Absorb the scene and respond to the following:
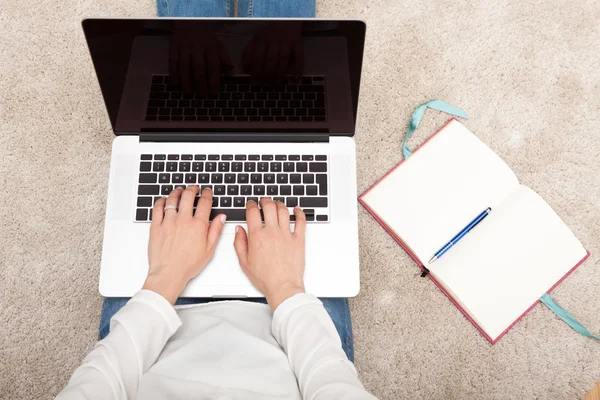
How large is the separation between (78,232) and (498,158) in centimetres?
→ 83

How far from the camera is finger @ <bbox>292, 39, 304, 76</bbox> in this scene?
66 cm

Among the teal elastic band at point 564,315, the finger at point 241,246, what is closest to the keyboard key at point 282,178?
the finger at point 241,246

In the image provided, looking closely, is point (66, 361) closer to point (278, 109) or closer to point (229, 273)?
point (229, 273)

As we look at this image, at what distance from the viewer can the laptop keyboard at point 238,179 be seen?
2.57 feet

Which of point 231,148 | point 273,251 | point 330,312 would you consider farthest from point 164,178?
point 330,312

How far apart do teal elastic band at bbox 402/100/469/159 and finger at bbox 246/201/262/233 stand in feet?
1.19

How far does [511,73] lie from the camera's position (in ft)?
3.38

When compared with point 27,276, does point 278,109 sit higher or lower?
higher

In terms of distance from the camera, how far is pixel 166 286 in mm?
711

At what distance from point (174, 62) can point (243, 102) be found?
0.12 metres

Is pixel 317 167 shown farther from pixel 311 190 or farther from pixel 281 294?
pixel 281 294

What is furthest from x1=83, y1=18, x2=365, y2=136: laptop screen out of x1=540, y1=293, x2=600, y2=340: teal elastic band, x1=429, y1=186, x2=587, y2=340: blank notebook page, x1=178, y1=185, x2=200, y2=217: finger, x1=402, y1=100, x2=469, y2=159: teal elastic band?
x1=540, y1=293, x2=600, y2=340: teal elastic band

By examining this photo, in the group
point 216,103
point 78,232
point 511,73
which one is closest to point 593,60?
point 511,73

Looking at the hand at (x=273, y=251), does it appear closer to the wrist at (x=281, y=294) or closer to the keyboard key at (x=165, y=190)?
the wrist at (x=281, y=294)
